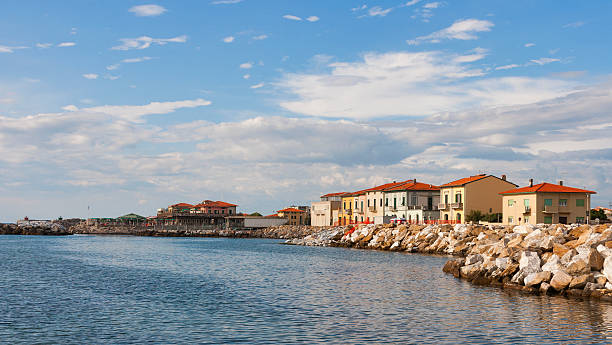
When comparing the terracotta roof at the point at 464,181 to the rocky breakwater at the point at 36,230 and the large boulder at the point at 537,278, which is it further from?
the rocky breakwater at the point at 36,230

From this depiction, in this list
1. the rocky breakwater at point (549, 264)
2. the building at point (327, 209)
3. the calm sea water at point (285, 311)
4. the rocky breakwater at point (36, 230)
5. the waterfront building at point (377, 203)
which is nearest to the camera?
the calm sea water at point (285, 311)

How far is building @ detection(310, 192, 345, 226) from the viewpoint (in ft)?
421

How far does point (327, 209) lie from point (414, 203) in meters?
37.5

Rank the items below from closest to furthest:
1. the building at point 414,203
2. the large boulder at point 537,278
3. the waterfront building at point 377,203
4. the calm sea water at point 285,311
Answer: the calm sea water at point 285,311
the large boulder at point 537,278
the building at point 414,203
the waterfront building at point 377,203

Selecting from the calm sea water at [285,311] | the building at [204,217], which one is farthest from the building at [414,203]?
the building at [204,217]

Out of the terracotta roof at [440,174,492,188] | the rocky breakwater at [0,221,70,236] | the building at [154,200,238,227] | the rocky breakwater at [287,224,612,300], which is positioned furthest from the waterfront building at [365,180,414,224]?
the rocky breakwater at [0,221,70,236]

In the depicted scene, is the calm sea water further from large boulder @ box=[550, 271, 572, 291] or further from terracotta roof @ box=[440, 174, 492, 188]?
terracotta roof @ box=[440, 174, 492, 188]

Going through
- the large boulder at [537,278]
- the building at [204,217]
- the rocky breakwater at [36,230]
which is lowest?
the rocky breakwater at [36,230]

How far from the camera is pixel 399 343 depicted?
62.6 ft

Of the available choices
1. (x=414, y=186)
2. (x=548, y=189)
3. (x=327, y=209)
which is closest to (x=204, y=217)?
(x=327, y=209)

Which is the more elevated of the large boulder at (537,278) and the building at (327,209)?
the building at (327,209)

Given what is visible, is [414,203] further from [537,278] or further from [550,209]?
[537,278]

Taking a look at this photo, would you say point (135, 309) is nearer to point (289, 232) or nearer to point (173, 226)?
point (289, 232)

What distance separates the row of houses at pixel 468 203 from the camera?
233 feet
